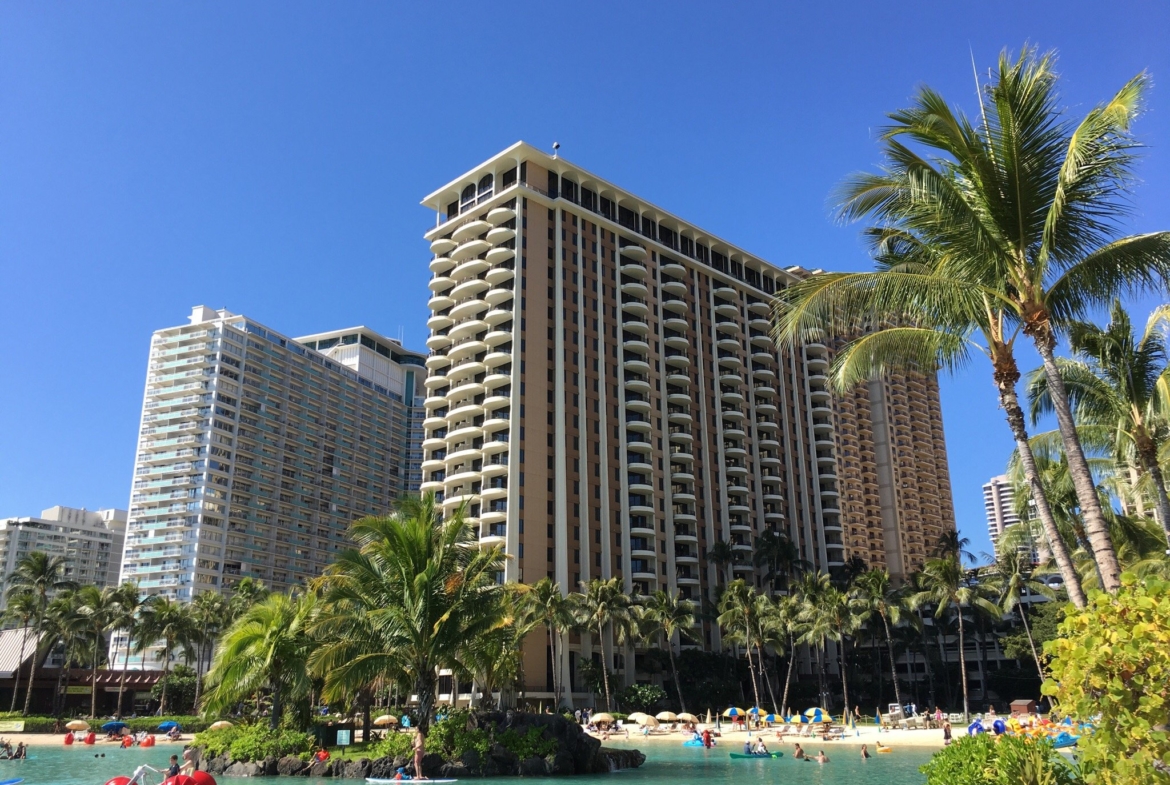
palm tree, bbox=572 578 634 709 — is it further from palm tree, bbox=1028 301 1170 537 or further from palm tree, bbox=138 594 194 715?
palm tree, bbox=1028 301 1170 537

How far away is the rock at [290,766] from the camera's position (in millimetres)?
31153

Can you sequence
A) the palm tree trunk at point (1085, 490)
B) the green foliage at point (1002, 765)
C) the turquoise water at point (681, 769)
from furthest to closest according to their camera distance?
the turquoise water at point (681, 769)
the palm tree trunk at point (1085, 490)
the green foliage at point (1002, 765)

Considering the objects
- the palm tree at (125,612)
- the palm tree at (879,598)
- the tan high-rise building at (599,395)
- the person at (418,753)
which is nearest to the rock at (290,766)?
the person at (418,753)

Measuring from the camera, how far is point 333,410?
151875 millimetres

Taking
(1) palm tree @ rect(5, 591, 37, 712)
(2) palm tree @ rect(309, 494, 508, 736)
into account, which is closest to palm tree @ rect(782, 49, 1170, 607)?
(2) palm tree @ rect(309, 494, 508, 736)

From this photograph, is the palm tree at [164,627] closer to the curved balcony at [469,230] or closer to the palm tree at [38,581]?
the palm tree at [38,581]

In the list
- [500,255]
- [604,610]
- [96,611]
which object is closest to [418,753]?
[604,610]

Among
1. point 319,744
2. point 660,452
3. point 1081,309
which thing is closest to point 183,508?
point 660,452

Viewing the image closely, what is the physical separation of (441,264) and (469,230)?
229 inches

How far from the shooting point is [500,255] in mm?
90625

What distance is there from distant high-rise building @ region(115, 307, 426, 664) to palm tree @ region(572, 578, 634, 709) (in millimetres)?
51480

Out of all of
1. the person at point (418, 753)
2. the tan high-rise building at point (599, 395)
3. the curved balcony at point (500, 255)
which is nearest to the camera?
the person at point (418, 753)

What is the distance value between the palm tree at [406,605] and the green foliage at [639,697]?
47.0 m

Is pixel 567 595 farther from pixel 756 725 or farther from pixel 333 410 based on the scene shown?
pixel 333 410
